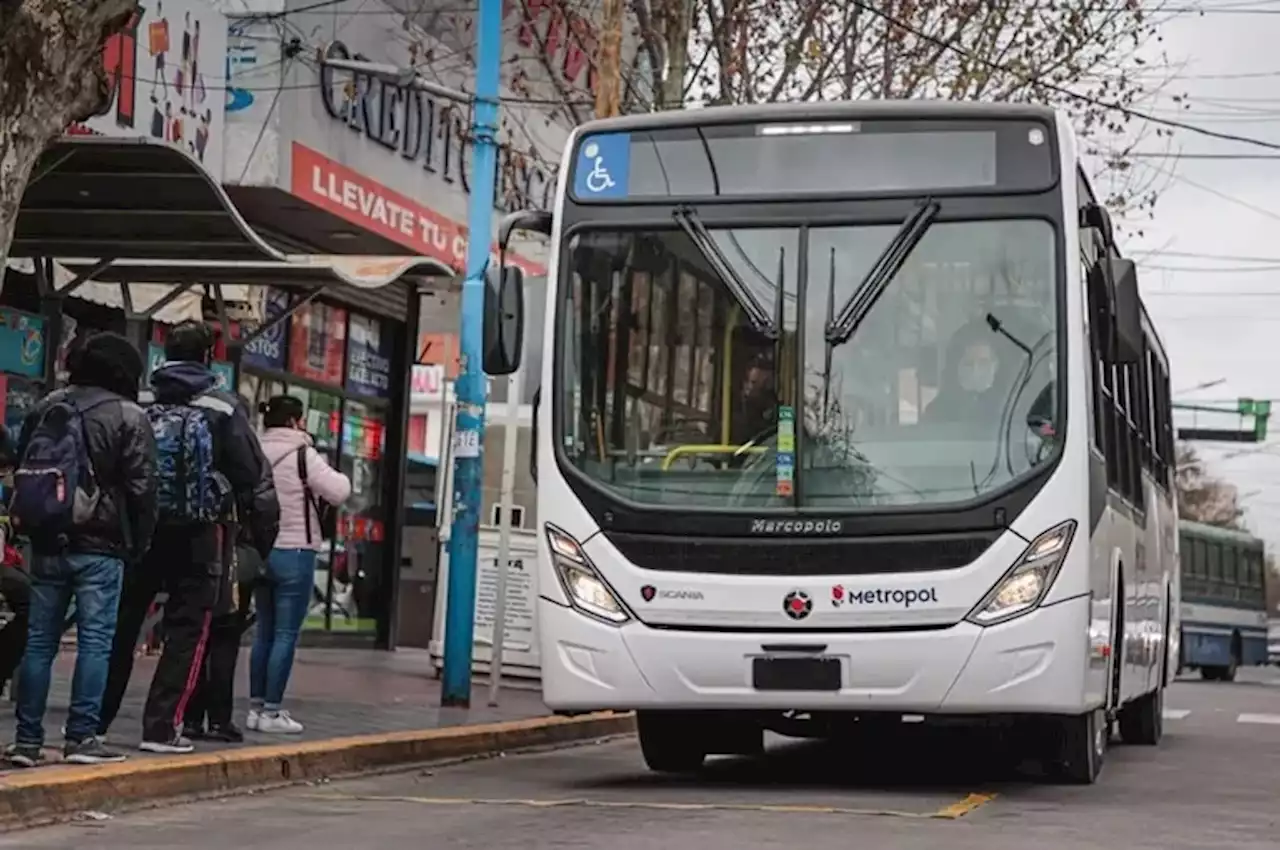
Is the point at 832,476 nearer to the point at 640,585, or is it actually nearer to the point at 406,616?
the point at 640,585

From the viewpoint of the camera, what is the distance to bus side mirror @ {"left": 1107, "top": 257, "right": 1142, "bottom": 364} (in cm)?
1069

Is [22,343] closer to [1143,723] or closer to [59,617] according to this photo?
[59,617]

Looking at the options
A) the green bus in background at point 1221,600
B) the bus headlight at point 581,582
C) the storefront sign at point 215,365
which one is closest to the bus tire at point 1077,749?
the bus headlight at point 581,582

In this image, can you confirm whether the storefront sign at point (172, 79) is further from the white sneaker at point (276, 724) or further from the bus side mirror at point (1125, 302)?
the bus side mirror at point (1125, 302)

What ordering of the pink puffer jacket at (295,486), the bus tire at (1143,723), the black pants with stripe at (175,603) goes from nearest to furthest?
1. the black pants with stripe at (175,603)
2. the pink puffer jacket at (295,486)
3. the bus tire at (1143,723)

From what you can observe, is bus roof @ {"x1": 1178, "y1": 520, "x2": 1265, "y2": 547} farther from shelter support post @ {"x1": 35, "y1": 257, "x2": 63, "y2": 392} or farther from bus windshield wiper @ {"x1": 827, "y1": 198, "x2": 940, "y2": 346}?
bus windshield wiper @ {"x1": 827, "y1": 198, "x2": 940, "y2": 346}

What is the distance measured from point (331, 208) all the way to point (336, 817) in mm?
11333

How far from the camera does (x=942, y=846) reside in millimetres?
8102

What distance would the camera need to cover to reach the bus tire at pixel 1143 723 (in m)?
16.0

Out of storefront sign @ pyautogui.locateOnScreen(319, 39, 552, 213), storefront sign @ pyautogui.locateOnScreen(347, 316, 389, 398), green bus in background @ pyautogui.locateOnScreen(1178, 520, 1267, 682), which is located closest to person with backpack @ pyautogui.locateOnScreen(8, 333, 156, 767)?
storefront sign @ pyautogui.locateOnScreen(319, 39, 552, 213)

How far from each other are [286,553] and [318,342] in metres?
10.9

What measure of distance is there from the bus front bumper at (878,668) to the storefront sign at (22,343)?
8616mm

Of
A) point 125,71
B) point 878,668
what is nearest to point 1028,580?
point 878,668

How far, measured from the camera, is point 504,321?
10.7 m
